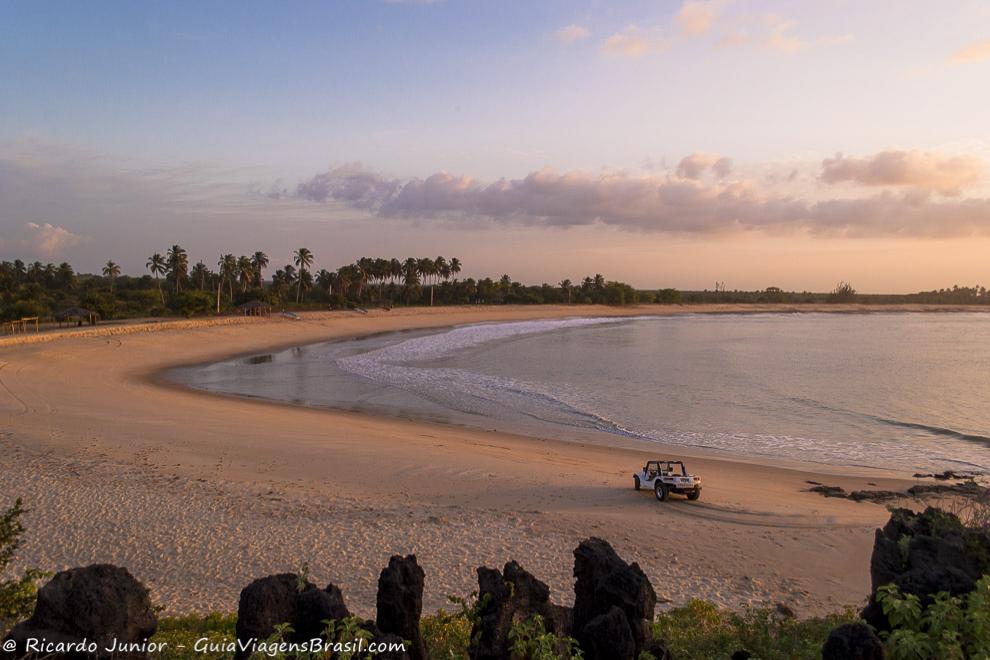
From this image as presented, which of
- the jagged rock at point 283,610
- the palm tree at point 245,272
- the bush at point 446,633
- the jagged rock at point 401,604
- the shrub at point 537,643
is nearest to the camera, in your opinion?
the shrub at point 537,643

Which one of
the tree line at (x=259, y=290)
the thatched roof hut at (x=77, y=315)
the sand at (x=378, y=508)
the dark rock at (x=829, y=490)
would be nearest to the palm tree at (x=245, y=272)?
the tree line at (x=259, y=290)

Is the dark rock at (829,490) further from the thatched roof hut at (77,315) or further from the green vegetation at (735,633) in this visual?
the thatched roof hut at (77,315)

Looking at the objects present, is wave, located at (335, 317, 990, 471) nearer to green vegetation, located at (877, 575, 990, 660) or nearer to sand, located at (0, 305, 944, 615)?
sand, located at (0, 305, 944, 615)

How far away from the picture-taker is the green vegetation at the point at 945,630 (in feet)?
16.5

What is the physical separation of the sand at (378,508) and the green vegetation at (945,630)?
506cm

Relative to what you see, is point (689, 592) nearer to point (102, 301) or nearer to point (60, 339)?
point (60, 339)

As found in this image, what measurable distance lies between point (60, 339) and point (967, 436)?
55156mm

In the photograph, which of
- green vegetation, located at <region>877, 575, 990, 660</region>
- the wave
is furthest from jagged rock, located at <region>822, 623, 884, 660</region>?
the wave

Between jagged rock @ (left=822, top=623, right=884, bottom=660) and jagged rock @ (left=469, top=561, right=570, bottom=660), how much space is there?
7.51 feet

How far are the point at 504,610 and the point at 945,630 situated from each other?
3609mm

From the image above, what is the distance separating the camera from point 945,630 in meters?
5.19

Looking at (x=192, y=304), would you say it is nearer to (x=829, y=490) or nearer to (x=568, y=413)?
(x=568, y=413)

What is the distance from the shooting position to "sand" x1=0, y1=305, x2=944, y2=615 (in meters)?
10.9

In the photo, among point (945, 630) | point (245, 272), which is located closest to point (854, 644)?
point (945, 630)
